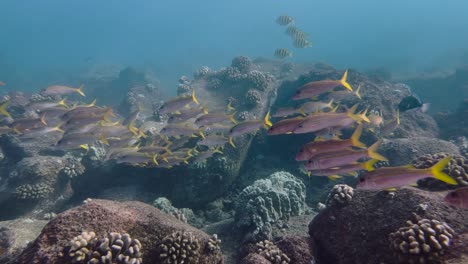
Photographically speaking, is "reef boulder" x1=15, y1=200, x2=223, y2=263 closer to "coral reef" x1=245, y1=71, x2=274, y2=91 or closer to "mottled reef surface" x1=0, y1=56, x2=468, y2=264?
"mottled reef surface" x1=0, y1=56, x2=468, y2=264

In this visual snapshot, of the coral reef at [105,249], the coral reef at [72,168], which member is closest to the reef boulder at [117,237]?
the coral reef at [105,249]

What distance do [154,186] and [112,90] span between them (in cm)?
2372

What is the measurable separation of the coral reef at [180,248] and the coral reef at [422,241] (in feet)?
9.17

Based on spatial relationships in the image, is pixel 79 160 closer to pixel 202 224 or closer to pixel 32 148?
pixel 32 148

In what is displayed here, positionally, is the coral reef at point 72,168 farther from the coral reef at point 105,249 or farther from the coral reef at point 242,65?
the coral reef at point 242,65

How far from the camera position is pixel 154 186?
33.2 feet

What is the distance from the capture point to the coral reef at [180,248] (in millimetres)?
4250

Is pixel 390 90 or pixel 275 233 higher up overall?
pixel 390 90

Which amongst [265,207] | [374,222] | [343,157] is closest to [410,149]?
[265,207]

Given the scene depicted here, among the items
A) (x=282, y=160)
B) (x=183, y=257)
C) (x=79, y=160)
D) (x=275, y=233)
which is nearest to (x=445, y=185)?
(x=275, y=233)

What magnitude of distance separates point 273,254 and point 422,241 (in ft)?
7.35

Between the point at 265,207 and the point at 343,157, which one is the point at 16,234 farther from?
the point at 343,157

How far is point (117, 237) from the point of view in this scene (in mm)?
3928

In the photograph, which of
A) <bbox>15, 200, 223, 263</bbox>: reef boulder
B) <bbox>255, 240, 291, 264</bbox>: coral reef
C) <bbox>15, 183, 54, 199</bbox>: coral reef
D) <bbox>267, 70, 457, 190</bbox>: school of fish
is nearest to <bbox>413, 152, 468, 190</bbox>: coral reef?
<bbox>267, 70, 457, 190</bbox>: school of fish
